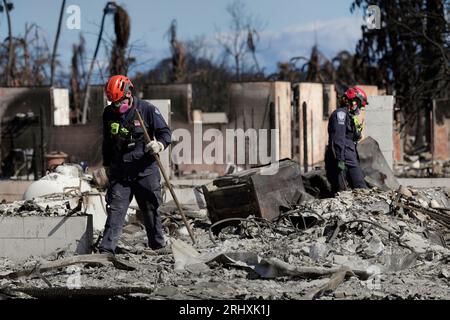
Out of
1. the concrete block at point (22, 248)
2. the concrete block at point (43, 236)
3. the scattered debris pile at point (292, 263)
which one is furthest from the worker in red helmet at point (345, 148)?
the concrete block at point (22, 248)

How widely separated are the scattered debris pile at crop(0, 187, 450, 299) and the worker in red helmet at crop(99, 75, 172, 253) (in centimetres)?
41

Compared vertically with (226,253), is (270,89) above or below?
above

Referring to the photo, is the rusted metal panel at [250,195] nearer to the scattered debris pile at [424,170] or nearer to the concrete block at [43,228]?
the concrete block at [43,228]

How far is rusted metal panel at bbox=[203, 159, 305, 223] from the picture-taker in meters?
10.1

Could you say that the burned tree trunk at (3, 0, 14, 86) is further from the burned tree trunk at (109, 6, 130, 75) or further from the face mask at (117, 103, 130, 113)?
the face mask at (117, 103, 130, 113)

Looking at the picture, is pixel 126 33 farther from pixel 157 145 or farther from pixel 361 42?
pixel 157 145

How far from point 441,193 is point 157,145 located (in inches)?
171

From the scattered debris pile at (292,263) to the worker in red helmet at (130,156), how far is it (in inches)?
16.3

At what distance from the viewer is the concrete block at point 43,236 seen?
880 centimetres

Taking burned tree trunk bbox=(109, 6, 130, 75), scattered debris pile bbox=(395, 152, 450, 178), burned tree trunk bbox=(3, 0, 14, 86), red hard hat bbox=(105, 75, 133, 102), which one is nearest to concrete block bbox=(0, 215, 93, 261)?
red hard hat bbox=(105, 75, 133, 102)

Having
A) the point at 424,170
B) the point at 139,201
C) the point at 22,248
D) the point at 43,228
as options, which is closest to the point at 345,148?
the point at 139,201

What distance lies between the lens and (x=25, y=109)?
19.8 meters

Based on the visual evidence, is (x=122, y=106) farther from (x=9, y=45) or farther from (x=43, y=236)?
(x=9, y=45)
